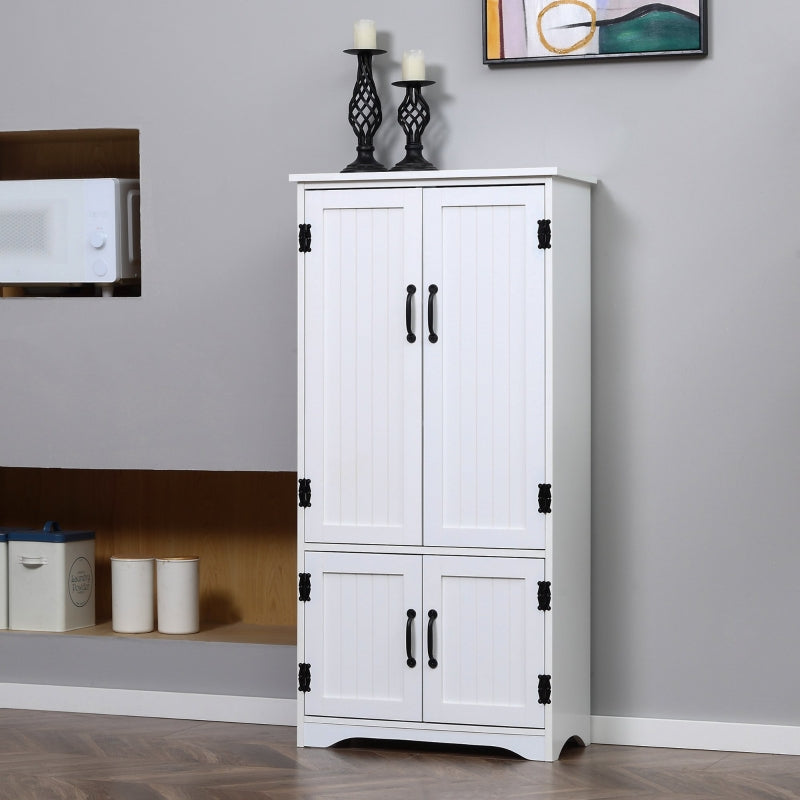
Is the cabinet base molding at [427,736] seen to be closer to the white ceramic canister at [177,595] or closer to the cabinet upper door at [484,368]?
the cabinet upper door at [484,368]

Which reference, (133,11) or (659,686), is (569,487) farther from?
(133,11)

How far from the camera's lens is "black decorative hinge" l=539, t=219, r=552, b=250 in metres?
3.79

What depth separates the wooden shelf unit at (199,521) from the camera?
196 inches

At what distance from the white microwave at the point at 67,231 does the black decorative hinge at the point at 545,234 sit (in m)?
1.48

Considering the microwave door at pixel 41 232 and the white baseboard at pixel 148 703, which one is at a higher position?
the microwave door at pixel 41 232

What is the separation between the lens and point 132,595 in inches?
184

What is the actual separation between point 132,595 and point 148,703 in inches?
15.3

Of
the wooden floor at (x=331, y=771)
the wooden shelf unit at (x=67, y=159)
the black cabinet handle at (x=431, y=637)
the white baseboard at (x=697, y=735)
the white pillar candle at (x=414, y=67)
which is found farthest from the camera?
the wooden shelf unit at (x=67, y=159)

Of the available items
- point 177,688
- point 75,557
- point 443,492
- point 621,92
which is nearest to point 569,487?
point 443,492

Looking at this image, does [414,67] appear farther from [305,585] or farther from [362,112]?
[305,585]

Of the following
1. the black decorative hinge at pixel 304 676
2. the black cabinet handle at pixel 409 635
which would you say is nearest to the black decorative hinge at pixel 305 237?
the black cabinet handle at pixel 409 635

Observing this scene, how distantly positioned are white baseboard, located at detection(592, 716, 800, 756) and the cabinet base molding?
0.38m

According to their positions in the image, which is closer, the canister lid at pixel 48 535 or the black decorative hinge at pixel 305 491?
the black decorative hinge at pixel 305 491

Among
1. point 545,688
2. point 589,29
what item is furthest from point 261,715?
point 589,29
